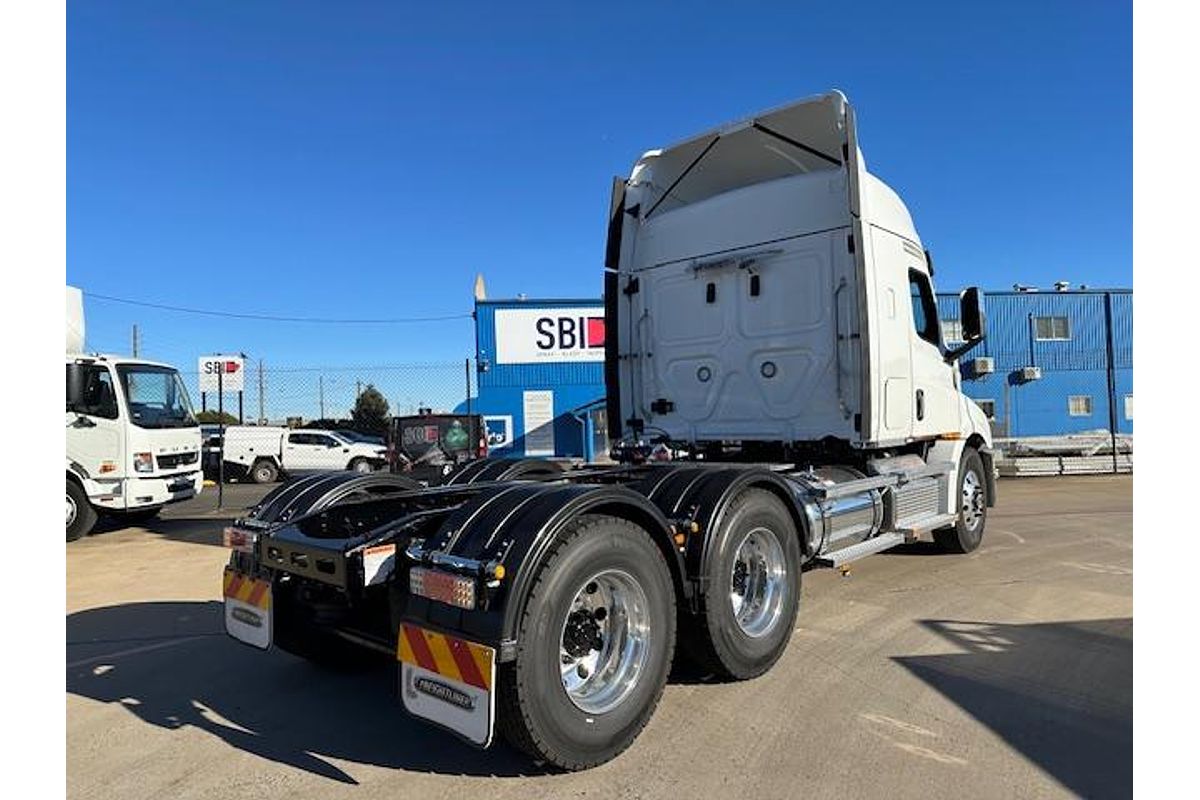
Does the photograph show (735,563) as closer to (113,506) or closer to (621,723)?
(621,723)

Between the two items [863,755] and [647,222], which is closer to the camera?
[863,755]

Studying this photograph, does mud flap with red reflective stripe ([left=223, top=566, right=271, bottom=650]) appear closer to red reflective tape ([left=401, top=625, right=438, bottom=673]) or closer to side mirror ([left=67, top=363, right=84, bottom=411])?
red reflective tape ([left=401, top=625, right=438, bottom=673])

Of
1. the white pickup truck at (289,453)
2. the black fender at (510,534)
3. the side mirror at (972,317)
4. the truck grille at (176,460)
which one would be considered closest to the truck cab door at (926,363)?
the side mirror at (972,317)

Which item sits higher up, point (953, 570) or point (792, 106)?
point (792, 106)

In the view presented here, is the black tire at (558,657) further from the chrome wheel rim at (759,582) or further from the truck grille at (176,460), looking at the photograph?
the truck grille at (176,460)

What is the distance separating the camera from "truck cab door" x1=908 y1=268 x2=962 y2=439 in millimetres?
6449

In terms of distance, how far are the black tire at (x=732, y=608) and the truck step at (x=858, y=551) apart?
2.10 ft

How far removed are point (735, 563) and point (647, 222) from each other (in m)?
3.66

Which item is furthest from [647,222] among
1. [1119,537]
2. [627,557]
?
[1119,537]

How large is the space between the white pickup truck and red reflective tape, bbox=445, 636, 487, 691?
751 inches

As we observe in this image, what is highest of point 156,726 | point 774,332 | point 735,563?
point 774,332

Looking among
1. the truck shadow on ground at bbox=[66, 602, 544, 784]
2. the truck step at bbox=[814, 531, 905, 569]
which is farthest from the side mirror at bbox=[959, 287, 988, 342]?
the truck shadow on ground at bbox=[66, 602, 544, 784]

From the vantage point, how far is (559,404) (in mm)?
20672

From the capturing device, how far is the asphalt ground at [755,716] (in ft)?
10.2
